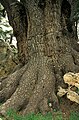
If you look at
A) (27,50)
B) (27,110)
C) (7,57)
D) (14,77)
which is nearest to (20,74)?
(14,77)

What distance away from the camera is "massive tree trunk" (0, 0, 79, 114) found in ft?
21.4

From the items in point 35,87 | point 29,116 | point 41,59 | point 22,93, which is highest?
point 41,59

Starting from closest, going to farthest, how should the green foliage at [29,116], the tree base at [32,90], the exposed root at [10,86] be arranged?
the green foliage at [29,116], the tree base at [32,90], the exposed root at [10,86]

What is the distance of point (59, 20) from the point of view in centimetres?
736

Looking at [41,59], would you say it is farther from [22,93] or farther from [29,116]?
[29,116]

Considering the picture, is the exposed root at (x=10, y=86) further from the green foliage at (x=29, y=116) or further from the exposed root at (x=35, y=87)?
the green foliage at (x=29, y=116)

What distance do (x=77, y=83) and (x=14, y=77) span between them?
2544 millimetres

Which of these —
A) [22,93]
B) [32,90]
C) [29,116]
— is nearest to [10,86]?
[22,93]

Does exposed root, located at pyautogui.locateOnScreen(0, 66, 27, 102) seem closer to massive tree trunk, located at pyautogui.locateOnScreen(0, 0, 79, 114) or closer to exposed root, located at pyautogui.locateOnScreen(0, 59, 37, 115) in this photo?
massive tree trunk, located at pyautogui.locateOnScreen(0, 0, 79, 114)

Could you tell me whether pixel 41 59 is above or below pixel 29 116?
above

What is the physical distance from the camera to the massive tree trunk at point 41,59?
21.4ft

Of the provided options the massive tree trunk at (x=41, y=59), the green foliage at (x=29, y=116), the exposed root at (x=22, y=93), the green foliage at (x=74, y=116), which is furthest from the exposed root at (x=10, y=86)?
the green foliage at (x=74, y=116)

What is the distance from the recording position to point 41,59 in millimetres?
7016

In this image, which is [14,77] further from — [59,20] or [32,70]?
[59,20]
